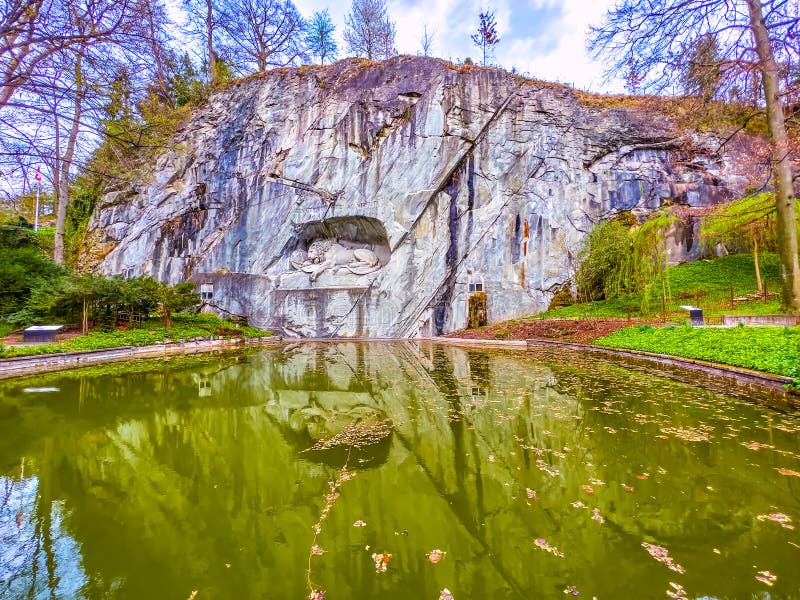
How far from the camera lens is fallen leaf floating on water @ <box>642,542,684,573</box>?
2.03 m

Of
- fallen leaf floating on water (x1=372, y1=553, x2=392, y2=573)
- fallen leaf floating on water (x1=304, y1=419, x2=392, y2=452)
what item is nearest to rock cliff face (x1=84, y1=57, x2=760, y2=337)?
Answer: fallen leaf floating on water (x1=304, y1=419, x2=392, y2=452)

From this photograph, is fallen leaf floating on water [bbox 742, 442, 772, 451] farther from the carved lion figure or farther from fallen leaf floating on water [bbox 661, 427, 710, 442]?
the carved lion figure

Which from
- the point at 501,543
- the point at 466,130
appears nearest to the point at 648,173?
the point at 466,130

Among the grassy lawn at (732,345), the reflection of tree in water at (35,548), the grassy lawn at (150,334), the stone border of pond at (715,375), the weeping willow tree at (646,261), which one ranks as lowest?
the stone border of pond at (715,375)

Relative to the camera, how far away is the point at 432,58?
19.7m

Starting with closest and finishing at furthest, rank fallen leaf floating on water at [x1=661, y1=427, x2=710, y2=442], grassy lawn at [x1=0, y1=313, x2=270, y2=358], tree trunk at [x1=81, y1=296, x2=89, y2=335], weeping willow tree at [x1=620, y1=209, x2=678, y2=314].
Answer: fallen leaf floating on water at [x1=661, y1=427, x2=710, y2=442], grassy lawn at [x1=0, y1=313, x2=270, y2=358], tree trunk at [x1=81, y1=296, x2=89, y2=335], weeping willow tree at [x1=620, y1=209, x2=678, y2=314]

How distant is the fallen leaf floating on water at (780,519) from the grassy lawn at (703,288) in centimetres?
1385

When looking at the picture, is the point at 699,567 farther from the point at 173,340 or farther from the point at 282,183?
the point at 282,183

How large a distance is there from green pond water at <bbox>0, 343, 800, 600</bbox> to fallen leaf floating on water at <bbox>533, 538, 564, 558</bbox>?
17 mm

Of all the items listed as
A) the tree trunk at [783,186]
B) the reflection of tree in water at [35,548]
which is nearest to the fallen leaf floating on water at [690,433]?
the reflection of tree in water at [35,548]

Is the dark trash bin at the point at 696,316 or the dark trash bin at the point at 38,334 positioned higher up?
the dark trash bin at the point at 38,334

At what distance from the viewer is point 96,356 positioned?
34.6 feet

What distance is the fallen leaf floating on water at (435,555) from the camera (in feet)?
7.07

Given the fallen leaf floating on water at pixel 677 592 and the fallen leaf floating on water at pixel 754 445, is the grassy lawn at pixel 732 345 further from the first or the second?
the fallen leaf floating on water at pixel 677 592
